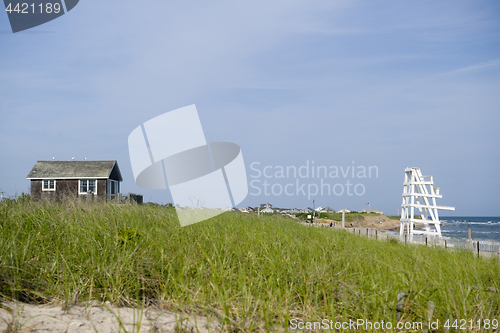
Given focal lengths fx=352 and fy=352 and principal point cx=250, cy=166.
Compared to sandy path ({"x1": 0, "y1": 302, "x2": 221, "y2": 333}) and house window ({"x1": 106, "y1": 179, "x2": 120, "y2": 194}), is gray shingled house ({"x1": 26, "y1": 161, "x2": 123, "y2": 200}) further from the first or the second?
sandy path ({"x1": 0, "y1": 302, "x2": 221, "y2": 333})

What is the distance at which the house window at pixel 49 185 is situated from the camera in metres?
29.4

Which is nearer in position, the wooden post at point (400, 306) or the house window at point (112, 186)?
the wooden post at point (400, 306)

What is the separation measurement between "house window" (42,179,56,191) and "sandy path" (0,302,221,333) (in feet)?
98.4

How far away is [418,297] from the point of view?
3.31 m

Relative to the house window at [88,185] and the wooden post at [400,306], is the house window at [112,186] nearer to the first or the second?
the house window at [88,185]

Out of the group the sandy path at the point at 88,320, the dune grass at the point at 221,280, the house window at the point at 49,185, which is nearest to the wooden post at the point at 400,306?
the dune grass at the point at 221,280

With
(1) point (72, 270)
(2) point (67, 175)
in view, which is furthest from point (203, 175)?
(2) point (67, 175)

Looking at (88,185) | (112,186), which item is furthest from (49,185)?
(112,186)

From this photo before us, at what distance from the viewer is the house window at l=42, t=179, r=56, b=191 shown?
29.4m

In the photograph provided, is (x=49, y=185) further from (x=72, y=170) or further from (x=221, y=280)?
(x=221, y=280)

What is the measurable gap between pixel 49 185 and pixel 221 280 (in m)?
30.6

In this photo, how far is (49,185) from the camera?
29.5 metres

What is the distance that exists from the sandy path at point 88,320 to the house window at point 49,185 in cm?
2999

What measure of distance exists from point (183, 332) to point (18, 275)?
1.88 m
